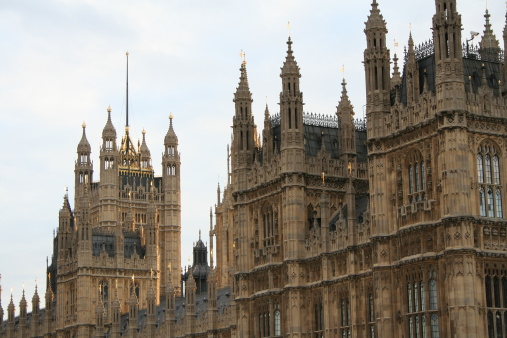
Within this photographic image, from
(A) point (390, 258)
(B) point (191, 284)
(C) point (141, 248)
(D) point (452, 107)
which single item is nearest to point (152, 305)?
(B) point (191, 284)

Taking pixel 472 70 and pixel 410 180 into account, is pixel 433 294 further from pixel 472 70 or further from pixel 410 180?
pixel 472 70

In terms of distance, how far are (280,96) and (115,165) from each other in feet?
272

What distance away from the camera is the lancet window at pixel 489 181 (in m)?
61.8

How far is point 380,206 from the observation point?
65.9m

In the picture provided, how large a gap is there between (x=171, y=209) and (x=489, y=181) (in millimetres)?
101692

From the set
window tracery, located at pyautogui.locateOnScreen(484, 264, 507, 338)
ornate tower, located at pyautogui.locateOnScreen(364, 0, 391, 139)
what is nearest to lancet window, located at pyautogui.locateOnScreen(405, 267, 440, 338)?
window tracery, located at pyautogui.locateOnScreen(484, 264, 507, 338)

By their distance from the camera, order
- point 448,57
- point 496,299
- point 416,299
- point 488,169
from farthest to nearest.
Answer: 1. point 416,299
2. point 488,169
3. point 448,57
4. point 496,299

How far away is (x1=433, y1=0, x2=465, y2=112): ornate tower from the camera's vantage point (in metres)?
61.6

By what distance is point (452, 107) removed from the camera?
201 feet

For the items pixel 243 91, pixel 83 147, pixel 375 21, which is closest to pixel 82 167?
pixel 83 147

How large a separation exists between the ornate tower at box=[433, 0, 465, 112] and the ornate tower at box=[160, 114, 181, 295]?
9808 centimetres

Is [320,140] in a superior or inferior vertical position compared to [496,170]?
superior

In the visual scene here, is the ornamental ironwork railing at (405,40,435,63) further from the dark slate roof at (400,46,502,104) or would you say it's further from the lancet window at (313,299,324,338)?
the lancet window at (313,299,324,338)

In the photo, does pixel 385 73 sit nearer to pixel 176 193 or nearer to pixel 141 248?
pixel 141 248
